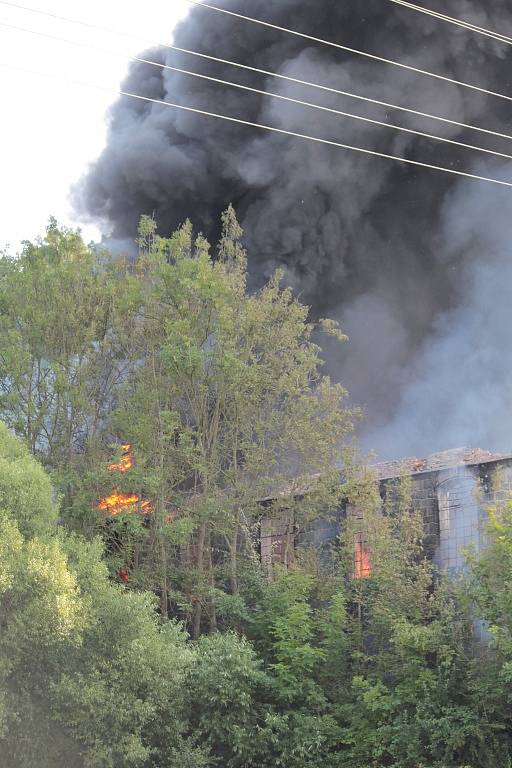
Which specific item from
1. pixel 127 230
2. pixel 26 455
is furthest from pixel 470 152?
pixel 26 455

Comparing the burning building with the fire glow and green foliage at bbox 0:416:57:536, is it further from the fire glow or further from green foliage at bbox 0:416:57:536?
green foliage at bbox 0:416:57:536

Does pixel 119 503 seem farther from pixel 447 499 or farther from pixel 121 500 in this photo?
pixel 447 499

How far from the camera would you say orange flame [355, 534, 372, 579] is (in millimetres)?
25641

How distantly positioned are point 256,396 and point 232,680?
8544mm

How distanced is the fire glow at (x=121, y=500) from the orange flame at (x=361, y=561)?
5.77 m

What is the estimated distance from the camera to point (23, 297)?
28438 millimetres

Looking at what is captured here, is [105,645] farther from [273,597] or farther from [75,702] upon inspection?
[273,597]

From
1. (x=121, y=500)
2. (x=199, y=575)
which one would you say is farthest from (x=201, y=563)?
(x=121, y=500)

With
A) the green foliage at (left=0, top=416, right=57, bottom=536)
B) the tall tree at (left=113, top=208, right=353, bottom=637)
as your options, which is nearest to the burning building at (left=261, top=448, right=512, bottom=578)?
the tall tree at (left=113, top=208, right=353, bottom=637)

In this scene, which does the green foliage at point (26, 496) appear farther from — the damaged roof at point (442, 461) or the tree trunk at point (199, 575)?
the damaged roof at point (442, 461)

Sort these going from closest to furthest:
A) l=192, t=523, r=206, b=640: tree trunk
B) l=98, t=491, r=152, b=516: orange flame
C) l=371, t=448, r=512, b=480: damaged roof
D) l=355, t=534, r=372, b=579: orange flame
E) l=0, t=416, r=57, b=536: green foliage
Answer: l=0, t=416, r=57, b=536: green foliage
l=371, t=448, r=512, b=480: damaged roof
l=355, t=534, r=372, b=579: orange flame
l=98, t=491, r=152, b=516: orange flame
l=192, t=523, r=206, b=640: tree trunk

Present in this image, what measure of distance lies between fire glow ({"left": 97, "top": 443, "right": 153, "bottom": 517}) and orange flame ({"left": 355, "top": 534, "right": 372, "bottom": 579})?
577cm

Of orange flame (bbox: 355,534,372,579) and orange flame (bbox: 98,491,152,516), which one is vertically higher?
orange flame (bbox: 98,491,152,516)

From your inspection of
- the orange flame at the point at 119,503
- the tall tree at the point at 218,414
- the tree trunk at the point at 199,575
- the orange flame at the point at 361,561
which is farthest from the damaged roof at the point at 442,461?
the orange flame at the point at 119,503
